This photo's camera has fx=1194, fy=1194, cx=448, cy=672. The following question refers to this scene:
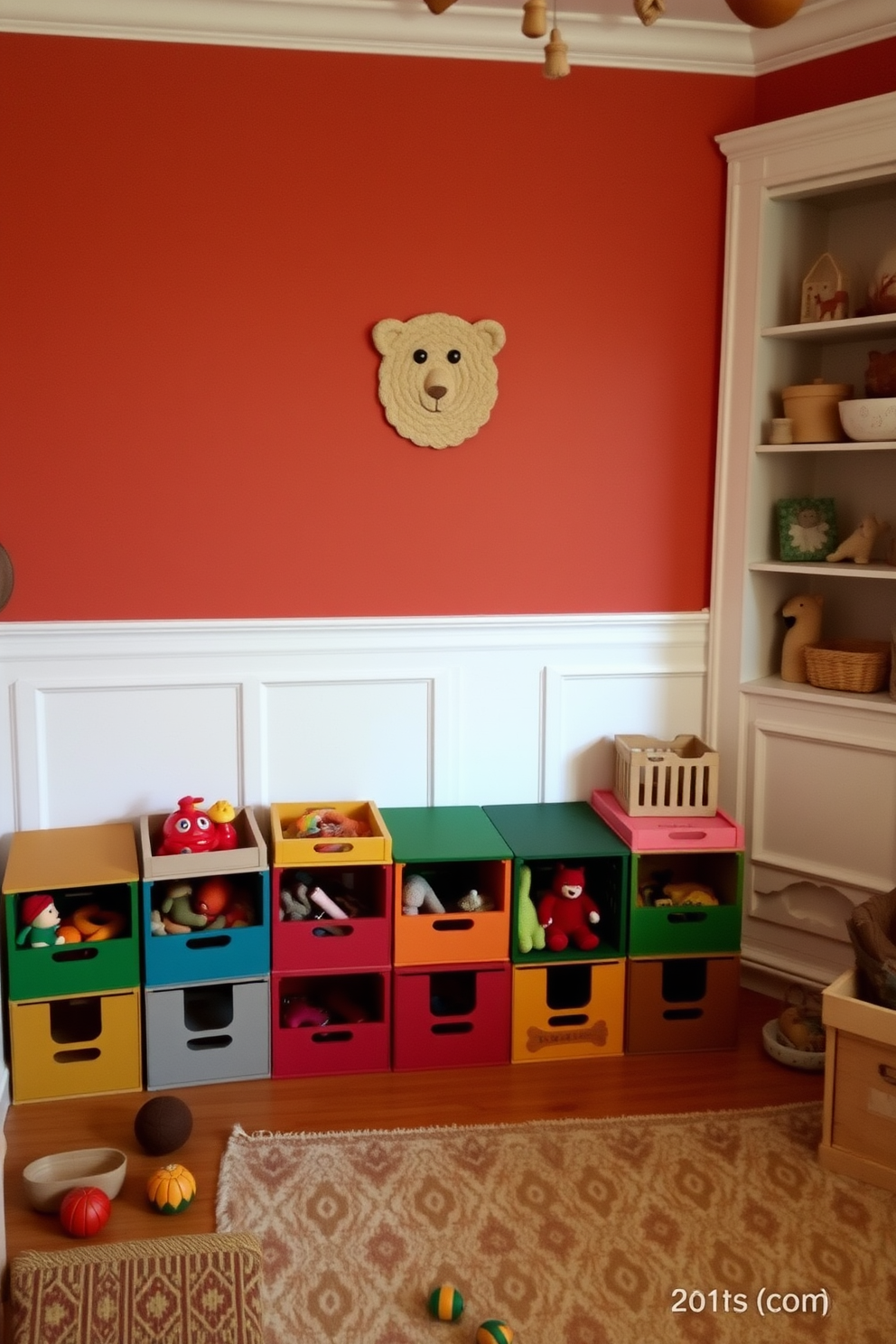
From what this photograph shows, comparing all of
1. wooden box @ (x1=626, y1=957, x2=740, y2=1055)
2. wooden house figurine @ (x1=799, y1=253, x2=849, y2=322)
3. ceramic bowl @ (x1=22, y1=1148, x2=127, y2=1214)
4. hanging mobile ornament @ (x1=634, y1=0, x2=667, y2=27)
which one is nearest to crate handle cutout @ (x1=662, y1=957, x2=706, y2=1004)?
wooden box @ (x1=626, y1=957, x2=740, y2=1055)

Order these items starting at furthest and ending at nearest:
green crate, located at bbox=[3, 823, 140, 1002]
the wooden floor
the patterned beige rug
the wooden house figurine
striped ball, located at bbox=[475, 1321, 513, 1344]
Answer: the wooden house figurine → green crate, located at bbox=[3, 823, 140, 1002] → the wooden floor → the patterned beige rug → striped ball, located at bbox=[475, 1321, 513, 1344]

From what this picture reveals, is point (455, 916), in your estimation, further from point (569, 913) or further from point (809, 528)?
point (809, 528)

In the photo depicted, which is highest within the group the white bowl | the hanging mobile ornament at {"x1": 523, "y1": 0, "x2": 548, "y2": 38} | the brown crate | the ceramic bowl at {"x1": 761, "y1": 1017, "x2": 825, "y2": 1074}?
the hanging mobile ornament at {"x1": 523, "y1": 0, "x2": 548, "y2": 38}

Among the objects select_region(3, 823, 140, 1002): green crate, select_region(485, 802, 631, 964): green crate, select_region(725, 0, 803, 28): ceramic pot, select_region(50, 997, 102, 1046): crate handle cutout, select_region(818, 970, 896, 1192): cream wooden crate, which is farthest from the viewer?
select_region(485, 802, 631, 964): green crate

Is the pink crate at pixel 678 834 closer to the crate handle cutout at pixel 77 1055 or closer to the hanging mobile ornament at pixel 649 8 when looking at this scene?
the crate handle cutout at pixel 77 1055

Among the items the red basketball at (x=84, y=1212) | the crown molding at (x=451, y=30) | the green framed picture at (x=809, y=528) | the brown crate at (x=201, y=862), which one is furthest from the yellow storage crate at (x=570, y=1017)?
the crown molding at (x=451, y=30)

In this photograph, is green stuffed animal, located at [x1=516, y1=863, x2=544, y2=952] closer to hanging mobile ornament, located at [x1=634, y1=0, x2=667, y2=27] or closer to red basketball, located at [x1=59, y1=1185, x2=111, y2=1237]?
red basketball, located at [x1=59, y1=1185, x2=111, y2=1237]

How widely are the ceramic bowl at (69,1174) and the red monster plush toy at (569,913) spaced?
1101 mm

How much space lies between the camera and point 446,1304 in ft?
6.58

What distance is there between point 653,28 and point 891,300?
912 millimetres

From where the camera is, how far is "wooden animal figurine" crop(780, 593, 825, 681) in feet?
10.5

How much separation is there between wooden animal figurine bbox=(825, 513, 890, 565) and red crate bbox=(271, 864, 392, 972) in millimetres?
1428

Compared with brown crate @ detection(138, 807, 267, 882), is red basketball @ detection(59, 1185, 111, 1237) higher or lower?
lower

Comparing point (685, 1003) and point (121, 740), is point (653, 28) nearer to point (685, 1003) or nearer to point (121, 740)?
point (121, 740)
